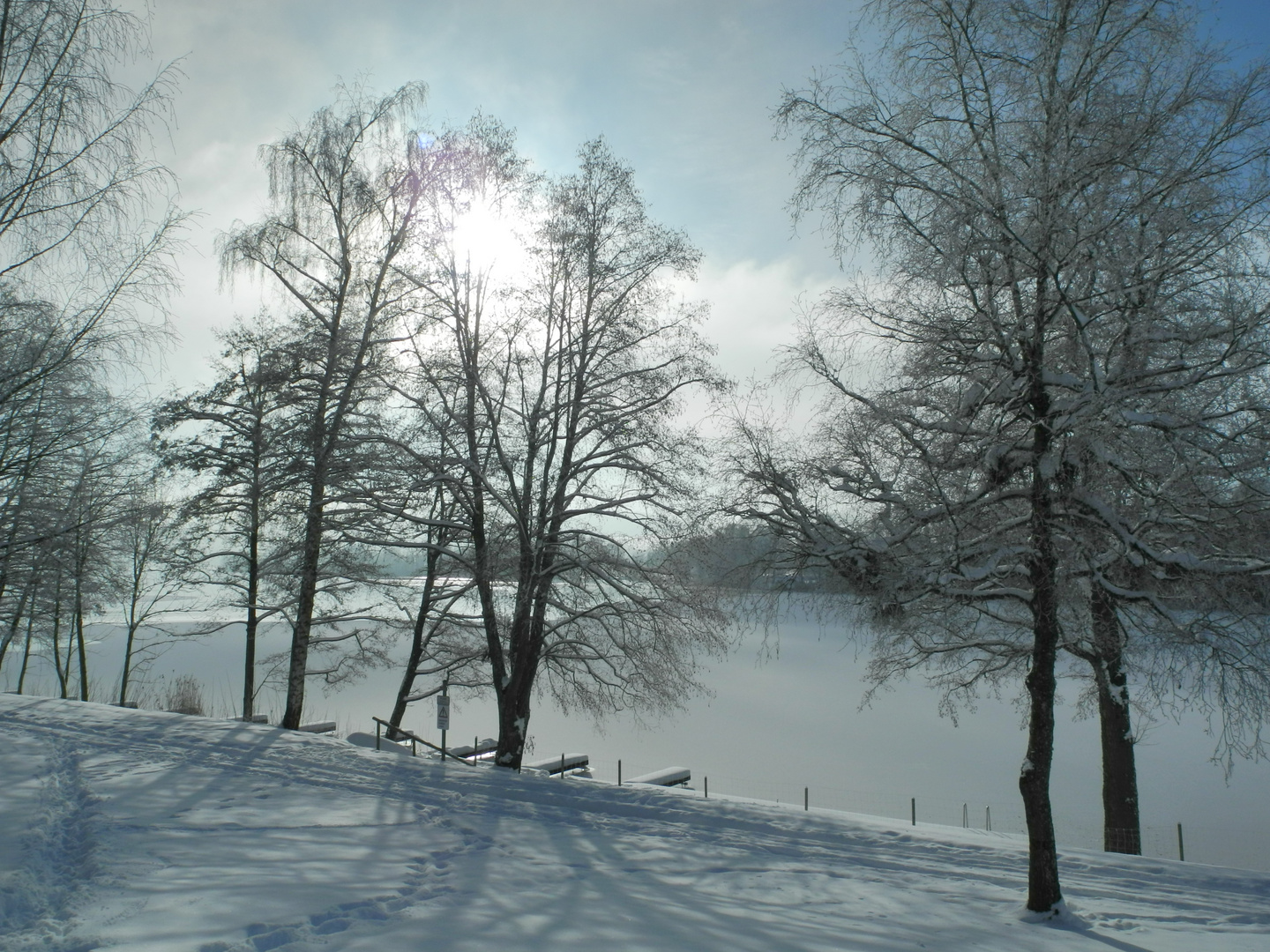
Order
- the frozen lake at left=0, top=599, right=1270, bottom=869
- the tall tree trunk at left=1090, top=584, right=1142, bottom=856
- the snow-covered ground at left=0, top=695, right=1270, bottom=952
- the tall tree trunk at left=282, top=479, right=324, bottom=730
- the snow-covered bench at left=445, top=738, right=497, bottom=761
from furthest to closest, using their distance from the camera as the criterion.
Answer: the snow-covered bench at left=445, top=738, right=497, bottom=761, the frozen lake at left=0, top=599, right=1270, bottom=869, the tall tree trunk at left=282, top=479, right=324, bottom=730, the tall tree trunk at left=1090, top=584, right=1142, bottom=856, the snow-covered ground at left=0, top=695, right=1270, bottom=952

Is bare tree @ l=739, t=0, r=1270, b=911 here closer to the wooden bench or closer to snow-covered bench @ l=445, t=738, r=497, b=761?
the wooden bench

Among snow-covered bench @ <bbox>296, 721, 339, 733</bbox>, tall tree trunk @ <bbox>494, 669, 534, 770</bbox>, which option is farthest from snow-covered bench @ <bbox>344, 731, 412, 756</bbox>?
snow-covered bench @ <bbox>296, 721, 339, 733</bbox>

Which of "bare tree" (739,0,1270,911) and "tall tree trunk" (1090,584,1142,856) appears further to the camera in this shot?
"tall tree trunk" (1090,584,1142,856)

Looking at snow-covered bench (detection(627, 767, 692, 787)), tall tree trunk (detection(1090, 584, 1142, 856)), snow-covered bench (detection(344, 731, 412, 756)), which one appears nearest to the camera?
tall tree trunk (detection(1090, 584, 1142, 856))

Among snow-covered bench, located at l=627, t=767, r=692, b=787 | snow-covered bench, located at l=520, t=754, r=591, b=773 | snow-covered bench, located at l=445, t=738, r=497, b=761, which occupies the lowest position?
snow-covered bench, located at l=627, t=767, r=692, b=787

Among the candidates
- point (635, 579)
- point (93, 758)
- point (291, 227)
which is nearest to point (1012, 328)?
point (635, 579)

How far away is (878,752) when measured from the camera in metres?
27.0

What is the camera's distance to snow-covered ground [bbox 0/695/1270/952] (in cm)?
475

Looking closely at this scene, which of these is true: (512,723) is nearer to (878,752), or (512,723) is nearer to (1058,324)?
(1058,324)

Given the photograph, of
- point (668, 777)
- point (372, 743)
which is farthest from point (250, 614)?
point (668, 777)

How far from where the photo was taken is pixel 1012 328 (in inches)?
265

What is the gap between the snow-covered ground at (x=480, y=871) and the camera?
475 cm

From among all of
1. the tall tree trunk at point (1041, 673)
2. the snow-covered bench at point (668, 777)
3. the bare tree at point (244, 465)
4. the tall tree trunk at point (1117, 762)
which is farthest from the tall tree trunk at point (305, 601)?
the tall tree trunk at point (1117, 762)

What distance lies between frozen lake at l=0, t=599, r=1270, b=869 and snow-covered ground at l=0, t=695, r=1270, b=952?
3264 millimetres
